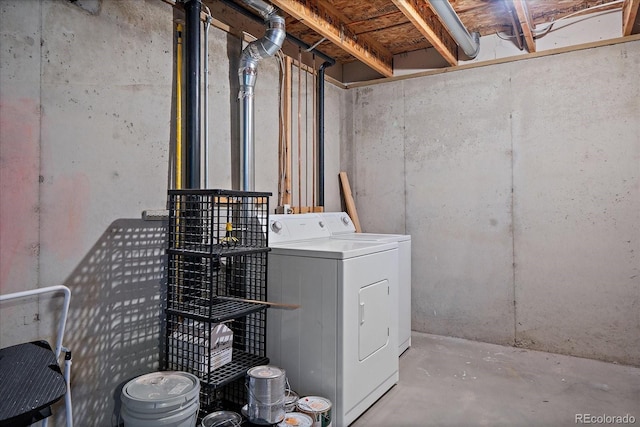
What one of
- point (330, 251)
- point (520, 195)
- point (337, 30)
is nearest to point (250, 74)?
point (337, 30)

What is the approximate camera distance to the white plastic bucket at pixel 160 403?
62.8 inches

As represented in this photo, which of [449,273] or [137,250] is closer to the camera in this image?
[137,250]

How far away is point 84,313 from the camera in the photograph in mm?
1827

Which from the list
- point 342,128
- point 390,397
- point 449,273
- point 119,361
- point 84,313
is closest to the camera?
point 84,313

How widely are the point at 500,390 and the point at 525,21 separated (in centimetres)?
237

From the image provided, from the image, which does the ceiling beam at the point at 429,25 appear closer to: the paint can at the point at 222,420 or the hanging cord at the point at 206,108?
the hanging cord at the point at 206,108

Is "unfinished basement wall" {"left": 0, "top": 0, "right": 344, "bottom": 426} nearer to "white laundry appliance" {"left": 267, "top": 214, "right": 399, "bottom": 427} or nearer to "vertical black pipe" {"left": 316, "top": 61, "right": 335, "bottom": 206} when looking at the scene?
"white laundry appliance" {"left": 267, "top": 214, "right": 399, "bottom": 427}

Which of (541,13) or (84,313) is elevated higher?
(541,13)

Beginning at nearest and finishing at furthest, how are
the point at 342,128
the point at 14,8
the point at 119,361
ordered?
the point at 14,8 → the point at 119,361 → the point at 342,128

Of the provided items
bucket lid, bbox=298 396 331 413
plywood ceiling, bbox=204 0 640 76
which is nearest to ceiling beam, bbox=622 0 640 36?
plywood ceiling, bbox=204 0 640 76

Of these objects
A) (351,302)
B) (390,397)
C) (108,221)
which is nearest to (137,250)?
(108,221)

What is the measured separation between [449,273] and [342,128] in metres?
1.70

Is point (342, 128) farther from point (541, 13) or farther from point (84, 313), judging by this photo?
point (84, 313)

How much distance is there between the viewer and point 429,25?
2.84 m
